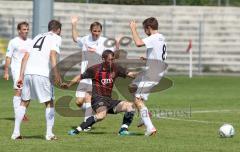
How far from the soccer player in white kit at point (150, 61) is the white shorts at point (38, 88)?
1.84 metres

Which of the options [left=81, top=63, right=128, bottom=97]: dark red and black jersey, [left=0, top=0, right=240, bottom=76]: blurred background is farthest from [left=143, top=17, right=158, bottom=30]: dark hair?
[left=0, top=0, right=240, bottom=76]: blurred background

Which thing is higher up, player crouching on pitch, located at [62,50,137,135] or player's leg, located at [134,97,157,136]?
player crouching on pitch, located at [62,50,137,135]

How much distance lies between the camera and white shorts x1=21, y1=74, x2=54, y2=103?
15.3 m

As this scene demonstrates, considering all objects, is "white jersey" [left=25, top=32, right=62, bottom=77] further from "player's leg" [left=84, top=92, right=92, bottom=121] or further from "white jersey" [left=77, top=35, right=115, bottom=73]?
"player's leg" [left=84, top=92, right=92, bottom=121]

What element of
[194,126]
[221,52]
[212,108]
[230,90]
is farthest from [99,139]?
[221,52]

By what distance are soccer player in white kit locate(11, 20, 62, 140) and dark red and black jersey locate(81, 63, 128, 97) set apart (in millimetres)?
1110

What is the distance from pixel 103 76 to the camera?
16422 mm

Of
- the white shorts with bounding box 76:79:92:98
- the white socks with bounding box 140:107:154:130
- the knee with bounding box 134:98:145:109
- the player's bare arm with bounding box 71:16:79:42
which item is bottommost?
the white socks with bounding box 140:107:154:130

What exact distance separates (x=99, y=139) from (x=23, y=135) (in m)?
1.63

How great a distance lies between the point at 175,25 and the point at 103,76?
29.7 meters

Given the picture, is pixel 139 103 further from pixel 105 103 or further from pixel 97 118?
pixel 97 118

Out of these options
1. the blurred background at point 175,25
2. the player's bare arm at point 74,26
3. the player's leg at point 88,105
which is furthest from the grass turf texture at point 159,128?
the blurred background at point 175,25

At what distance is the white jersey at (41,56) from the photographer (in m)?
15.4

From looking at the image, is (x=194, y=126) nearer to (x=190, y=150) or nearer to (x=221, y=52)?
(x=190, y=150)
